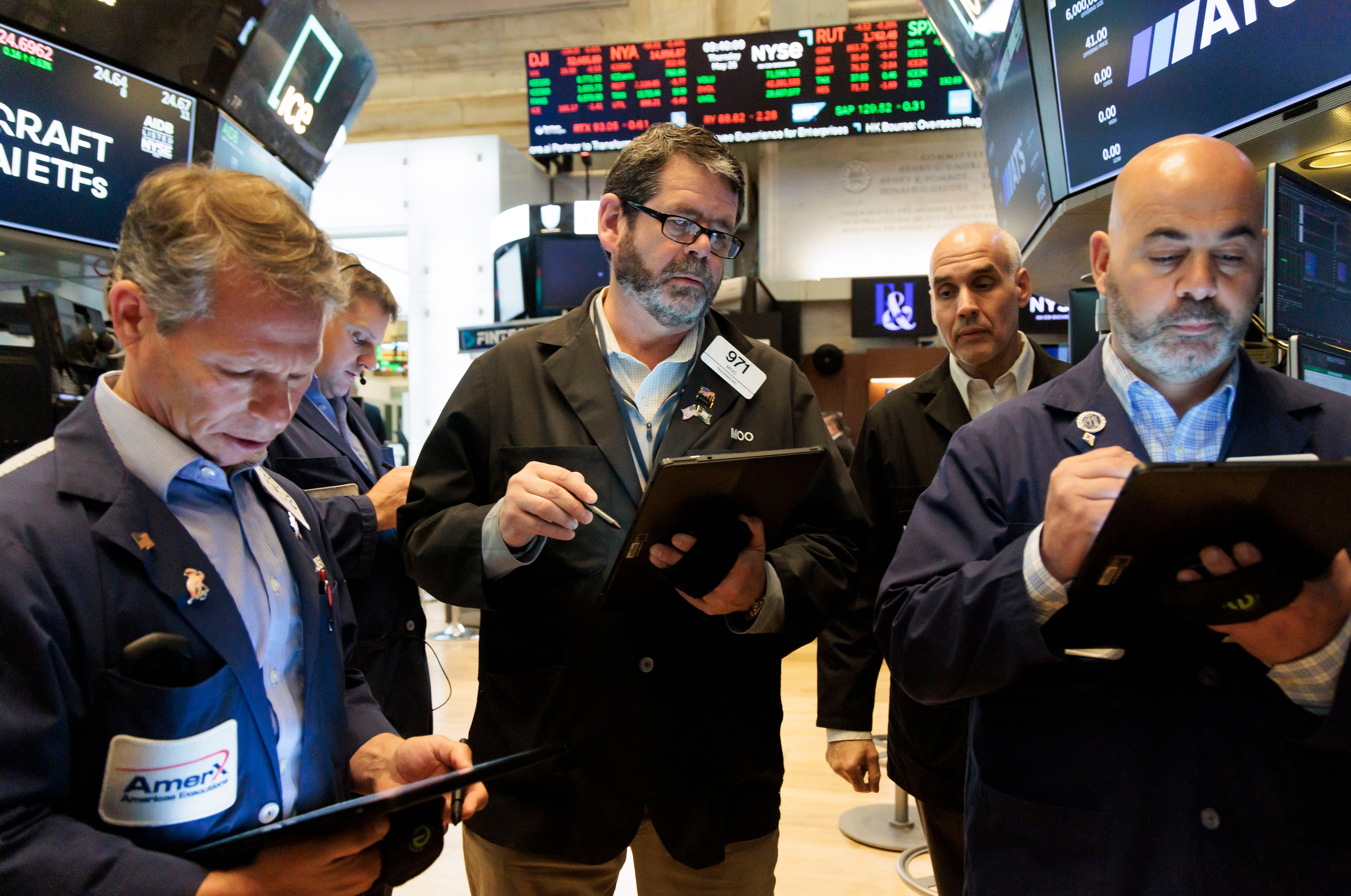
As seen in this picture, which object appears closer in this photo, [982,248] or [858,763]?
[858,763]

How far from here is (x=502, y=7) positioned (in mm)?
9602

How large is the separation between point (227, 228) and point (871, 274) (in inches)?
359

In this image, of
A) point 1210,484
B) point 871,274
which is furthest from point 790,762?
point 871,274

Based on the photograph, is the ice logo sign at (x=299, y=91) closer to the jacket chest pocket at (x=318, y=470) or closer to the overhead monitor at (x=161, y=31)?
the overhead monitor at (x=161, y=31)

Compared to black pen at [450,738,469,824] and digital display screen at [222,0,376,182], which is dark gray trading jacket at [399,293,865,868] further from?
digital display screen at [222,0,376,182]

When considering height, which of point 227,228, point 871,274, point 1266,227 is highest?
point 871,274

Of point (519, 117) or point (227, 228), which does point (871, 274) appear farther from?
point (227, 228)

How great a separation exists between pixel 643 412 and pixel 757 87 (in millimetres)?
7276

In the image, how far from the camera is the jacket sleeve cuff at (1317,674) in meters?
1.13

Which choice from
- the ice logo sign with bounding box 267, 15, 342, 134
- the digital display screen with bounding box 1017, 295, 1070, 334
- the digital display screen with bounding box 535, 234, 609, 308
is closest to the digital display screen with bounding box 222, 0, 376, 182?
the ice logo sign with bounding box 267, 15, 342, 134

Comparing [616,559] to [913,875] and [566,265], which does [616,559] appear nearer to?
[913,875]

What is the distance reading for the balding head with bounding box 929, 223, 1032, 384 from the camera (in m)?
2.56

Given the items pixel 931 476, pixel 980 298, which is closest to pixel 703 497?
pixel 931 476

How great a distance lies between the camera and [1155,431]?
1.42 metres
